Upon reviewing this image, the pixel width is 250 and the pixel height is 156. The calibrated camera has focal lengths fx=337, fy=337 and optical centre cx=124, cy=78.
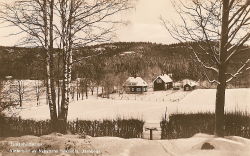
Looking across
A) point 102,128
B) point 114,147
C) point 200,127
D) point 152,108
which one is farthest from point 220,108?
point 152,108

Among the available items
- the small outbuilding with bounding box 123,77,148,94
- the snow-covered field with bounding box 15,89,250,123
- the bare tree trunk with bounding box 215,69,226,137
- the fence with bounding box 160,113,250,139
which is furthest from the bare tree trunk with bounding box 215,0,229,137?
the small outbuilding with bounding box 123,77,148,94

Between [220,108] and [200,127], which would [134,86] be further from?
[220,108]

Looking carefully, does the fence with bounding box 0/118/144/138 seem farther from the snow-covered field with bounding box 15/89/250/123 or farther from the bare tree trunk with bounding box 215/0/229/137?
the snow-covered field with bounding box 15/89/250/123

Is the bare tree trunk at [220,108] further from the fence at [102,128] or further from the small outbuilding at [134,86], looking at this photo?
the small outbuilding at [134,86]

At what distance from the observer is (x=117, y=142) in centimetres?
945

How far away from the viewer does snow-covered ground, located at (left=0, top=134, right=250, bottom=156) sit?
8.60 m

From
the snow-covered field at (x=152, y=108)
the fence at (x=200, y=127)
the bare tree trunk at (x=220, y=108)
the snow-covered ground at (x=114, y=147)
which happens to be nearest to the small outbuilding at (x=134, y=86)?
the snow-covered field at (x=152, y=108)

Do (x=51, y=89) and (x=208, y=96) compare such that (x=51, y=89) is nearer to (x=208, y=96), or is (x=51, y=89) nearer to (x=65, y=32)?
(x=65, y=32)

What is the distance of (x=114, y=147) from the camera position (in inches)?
356

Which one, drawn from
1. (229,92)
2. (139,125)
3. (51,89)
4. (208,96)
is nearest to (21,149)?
(51,89)

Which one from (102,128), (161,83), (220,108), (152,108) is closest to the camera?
(220,108)

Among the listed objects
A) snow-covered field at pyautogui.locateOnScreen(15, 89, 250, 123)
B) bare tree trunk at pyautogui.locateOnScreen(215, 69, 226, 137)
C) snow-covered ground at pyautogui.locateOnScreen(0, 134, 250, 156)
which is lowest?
snow-covered field at pyautogui.locateOnScreen(15, 89, 250, 123)

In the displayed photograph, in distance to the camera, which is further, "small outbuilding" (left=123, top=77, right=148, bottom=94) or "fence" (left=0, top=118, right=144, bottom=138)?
"small outbuilding" (left=123, top=77, right=148, bottom=94)

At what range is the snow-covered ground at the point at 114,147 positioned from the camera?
860cm
